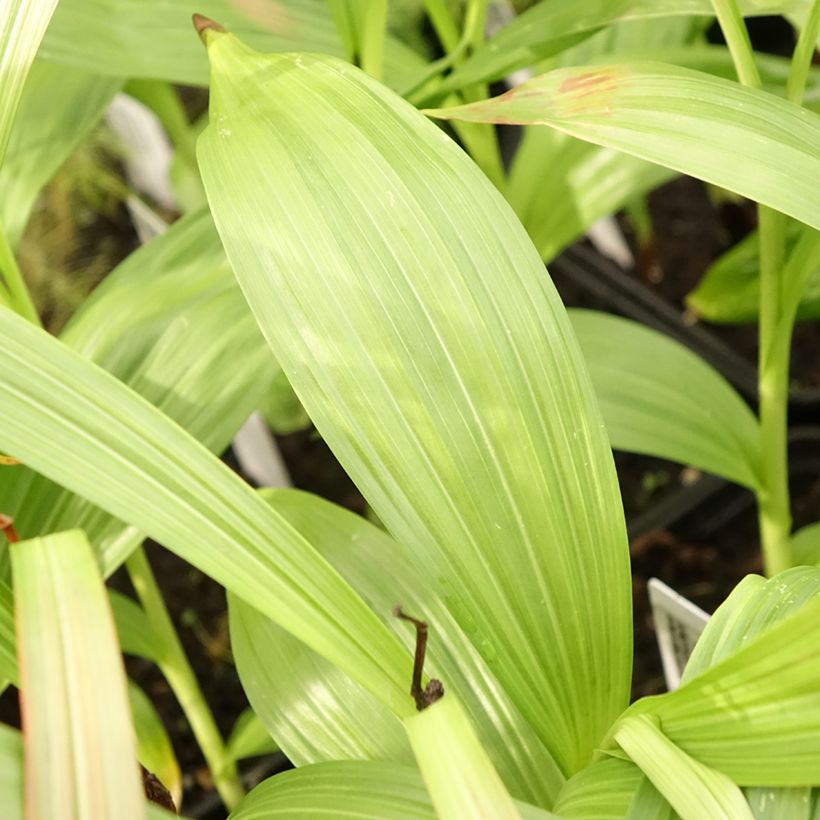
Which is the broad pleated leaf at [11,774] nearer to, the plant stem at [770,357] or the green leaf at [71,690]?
the green leaf at [71,690]

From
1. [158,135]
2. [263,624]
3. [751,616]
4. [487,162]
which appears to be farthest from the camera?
[158,135]

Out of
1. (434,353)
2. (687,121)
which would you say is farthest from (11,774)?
(687,121)

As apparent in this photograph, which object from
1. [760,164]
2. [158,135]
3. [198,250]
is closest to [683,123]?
[760,164]

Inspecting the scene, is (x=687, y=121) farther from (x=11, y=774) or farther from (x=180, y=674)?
(x=180, y=674)

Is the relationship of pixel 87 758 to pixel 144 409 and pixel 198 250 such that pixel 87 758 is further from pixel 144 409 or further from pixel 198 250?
pixel 198 250

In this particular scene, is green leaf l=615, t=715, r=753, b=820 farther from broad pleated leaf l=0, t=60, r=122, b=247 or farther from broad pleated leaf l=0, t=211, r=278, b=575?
broad pleated leaf l=0, t=60, r=122, b=247

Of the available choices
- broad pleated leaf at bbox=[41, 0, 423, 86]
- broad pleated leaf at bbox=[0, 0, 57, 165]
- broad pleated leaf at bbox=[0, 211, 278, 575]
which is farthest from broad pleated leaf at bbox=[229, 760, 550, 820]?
broad pleated leaf at bbox=[41, 0, 423, 86]
